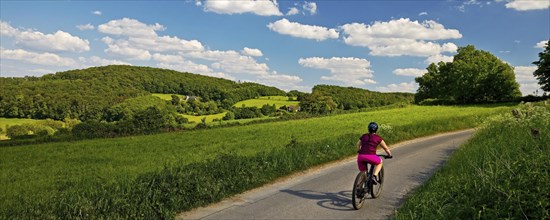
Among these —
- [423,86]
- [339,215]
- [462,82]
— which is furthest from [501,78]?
[339,215]

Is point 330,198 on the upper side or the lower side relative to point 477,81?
lower

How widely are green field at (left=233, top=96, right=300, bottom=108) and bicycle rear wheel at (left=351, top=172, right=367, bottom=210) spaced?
8256cm

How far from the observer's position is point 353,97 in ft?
280

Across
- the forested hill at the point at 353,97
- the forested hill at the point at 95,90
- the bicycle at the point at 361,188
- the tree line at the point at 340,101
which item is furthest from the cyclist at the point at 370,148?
the forested hill at the point at 95,90

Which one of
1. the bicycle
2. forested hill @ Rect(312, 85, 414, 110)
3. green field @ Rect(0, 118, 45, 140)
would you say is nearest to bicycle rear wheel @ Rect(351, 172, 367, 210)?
the bicycle

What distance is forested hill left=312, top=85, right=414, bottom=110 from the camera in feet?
259

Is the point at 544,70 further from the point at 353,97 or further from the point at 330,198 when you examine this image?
the point at 330,198

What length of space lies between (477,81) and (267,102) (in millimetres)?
50344

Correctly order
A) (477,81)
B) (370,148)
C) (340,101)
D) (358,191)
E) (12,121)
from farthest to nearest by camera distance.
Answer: (340,101) → (12,121) → (477,81) → (370,148) → (358,191)

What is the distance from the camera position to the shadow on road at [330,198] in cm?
840

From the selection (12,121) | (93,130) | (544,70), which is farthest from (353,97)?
(12,121)

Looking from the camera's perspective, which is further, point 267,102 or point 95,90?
point 267,102

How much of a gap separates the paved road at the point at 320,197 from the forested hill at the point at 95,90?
69567 millimetres

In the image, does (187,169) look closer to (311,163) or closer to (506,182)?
(311,163)
